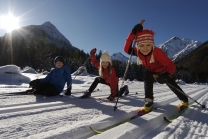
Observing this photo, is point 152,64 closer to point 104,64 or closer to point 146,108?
point 146,108

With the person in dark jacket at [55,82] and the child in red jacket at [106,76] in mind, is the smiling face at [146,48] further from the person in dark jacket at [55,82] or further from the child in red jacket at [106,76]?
the person in dark jacket at [55,82]

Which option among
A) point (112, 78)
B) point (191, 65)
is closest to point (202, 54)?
point (191, 65)

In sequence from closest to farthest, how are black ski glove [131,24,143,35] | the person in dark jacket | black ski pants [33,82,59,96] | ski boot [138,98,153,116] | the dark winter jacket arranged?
ski boot [138,98,153,116], black ski glove [131,24,143,35], black ski pants [33,82,59,96], the person in dark jacket, the dark winter jacket

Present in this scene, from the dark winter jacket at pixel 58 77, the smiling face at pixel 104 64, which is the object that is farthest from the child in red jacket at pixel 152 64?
the dark winter jacket at pixel 58 77

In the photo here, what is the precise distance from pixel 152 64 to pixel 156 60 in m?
0.14

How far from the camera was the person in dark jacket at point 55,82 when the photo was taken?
15.6ft

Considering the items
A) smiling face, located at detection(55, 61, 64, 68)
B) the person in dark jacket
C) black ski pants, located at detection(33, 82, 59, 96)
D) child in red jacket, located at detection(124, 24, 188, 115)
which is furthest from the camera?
smiling face, located at detection(55, 61, 64, 68)

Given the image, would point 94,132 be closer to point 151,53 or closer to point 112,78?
point 151,53

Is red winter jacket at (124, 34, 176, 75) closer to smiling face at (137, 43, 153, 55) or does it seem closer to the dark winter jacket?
smiling face at (137, 43, 153, 55)

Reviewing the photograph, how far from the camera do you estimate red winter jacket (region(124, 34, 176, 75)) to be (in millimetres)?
3449

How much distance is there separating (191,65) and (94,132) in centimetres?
14863

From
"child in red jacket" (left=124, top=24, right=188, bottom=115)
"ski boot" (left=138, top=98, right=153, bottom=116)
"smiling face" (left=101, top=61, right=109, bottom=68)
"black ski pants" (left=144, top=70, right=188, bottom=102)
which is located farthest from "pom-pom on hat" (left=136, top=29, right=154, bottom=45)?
"smiling face" (left=101, top=61, right=109, bottom=68)

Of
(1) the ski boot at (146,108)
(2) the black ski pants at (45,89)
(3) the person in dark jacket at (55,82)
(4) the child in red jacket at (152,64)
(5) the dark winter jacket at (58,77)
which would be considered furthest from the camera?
(5) the dark winter jacket at (58,77)

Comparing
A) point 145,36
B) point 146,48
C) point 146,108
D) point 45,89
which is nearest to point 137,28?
point 145,36
